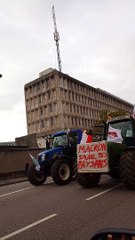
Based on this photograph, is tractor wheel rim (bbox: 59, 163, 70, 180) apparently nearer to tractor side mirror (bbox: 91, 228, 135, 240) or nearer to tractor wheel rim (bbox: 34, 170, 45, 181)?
tractor wheel rim (bbox: 34, 170, 45, 181)

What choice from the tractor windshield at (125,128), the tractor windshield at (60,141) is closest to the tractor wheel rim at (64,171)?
the tractor windshield at (60,141)

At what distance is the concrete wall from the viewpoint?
26.1 meters

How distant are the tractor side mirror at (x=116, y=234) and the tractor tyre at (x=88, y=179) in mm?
9421

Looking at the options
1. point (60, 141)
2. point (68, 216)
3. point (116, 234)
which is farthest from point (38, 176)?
point (116, 234)

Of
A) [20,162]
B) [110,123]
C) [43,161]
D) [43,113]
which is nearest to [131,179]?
[110,123]

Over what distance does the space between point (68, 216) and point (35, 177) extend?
837 centimetres

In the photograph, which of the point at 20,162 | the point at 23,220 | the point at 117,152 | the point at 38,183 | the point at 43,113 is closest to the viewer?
the point at 23,220

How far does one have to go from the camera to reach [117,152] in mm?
11141

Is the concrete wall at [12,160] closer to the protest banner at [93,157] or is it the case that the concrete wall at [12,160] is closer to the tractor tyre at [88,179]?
the tractor tyre at [88,179]

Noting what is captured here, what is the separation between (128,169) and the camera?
391 inches

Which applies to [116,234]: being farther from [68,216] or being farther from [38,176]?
[38,176]

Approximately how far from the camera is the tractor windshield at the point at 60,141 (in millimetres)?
15330

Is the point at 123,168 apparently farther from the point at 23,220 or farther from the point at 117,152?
the point at 23,220

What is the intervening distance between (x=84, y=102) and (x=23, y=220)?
8263 cm
